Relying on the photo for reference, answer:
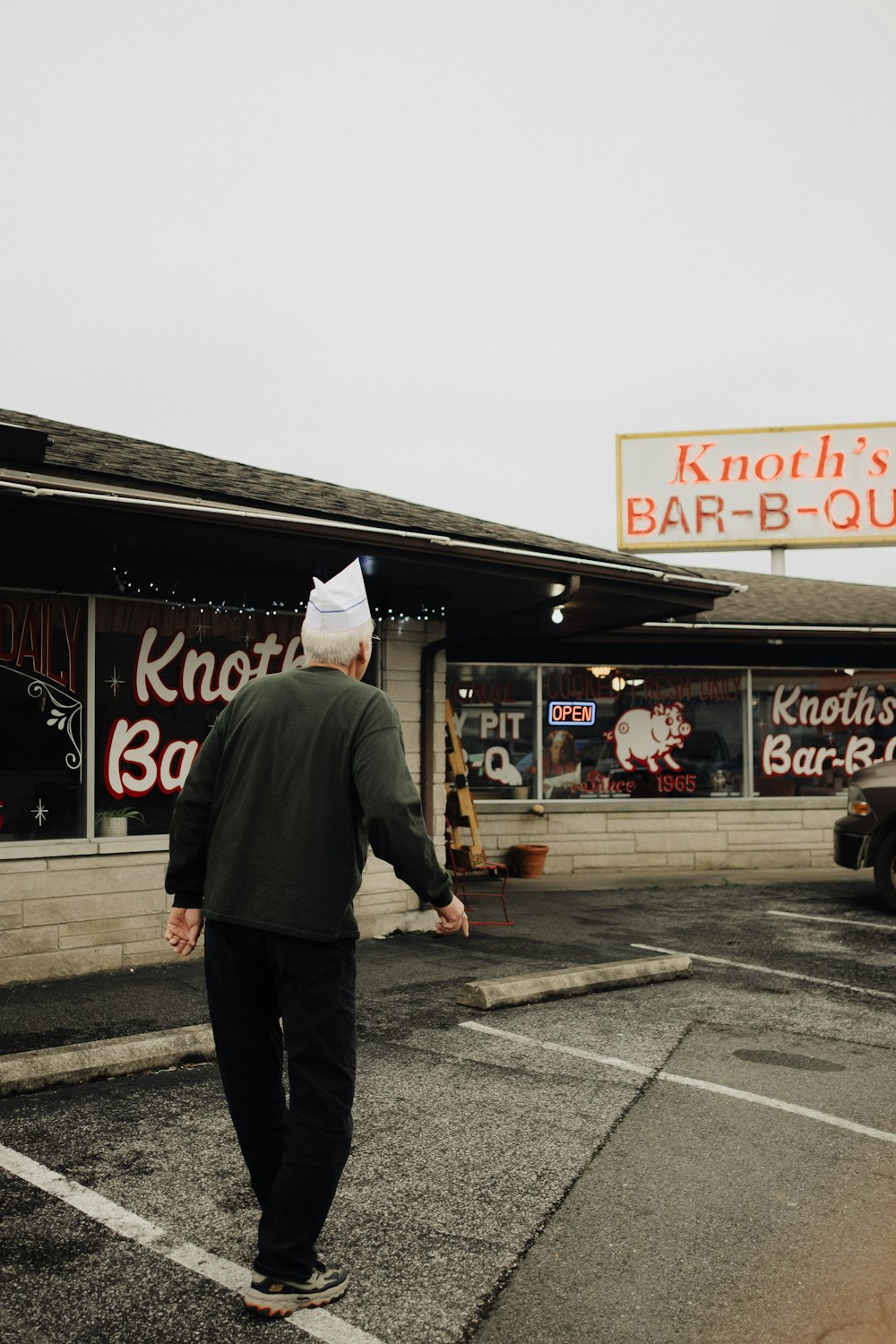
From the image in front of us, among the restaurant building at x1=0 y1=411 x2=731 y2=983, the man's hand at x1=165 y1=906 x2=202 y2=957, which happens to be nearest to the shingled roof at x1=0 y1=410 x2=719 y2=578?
the restaurant building at x1=0 y1=411 x2=731 y2=983

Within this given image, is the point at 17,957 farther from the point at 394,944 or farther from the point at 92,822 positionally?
the point at 394,944

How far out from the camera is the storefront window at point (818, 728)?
14.3 meters

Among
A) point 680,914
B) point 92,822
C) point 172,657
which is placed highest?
point 172,657

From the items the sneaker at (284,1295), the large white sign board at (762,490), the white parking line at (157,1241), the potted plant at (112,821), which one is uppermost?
the large white sign board at (762,490)

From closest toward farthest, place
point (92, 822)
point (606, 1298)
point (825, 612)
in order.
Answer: point (606, 1298)
point (92, 822)
point (825, 612)

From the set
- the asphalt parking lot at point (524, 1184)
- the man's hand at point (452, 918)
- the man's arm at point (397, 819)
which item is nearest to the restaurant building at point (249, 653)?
the asphalt parking lot at point (524, 1184)

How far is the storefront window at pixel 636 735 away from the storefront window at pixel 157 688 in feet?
19.3

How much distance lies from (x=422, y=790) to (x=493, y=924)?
1355 mm

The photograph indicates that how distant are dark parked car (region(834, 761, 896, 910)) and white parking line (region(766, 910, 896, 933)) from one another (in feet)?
2.02

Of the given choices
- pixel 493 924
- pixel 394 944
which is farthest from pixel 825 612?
pixel 394 944

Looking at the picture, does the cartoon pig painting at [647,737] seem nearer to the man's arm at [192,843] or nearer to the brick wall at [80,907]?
the brick wall at [80,907]

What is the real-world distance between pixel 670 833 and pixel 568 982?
23.1 feet

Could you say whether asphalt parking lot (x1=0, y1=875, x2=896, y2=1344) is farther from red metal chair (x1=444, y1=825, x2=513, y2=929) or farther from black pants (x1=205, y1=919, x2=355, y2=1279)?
red metal chair (x1=444, y1=825, x2=513, y2=929)

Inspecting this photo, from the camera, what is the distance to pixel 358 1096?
508 centimetres
